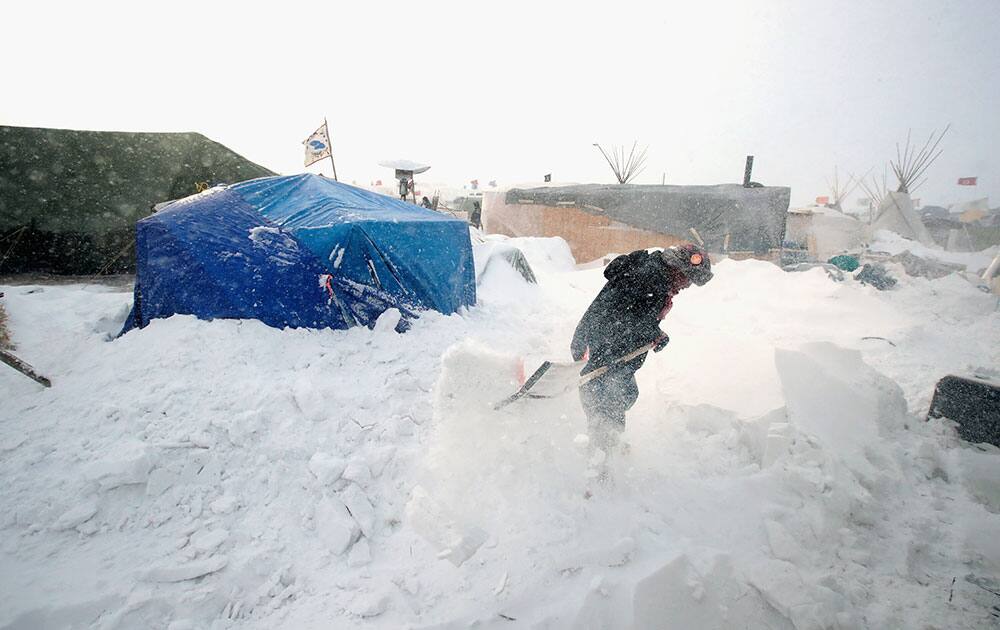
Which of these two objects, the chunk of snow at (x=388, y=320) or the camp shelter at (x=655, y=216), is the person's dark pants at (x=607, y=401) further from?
the camp shelter at (x=655, y=216)

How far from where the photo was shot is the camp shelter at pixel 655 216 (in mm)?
11500

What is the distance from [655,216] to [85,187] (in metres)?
14.0

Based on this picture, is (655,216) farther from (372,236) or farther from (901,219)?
(901,219)

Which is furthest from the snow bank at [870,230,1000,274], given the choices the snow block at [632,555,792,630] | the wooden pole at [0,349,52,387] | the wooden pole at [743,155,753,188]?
the wooden pole at [0,349,52,387]

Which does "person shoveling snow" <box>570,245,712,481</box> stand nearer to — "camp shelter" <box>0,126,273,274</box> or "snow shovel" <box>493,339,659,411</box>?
"snow shovel" <box>493,339,659,411</box>

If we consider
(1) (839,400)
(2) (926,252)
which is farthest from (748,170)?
(1) (839,400)

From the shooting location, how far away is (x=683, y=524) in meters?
2.31

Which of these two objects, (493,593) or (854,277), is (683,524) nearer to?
(493,593)

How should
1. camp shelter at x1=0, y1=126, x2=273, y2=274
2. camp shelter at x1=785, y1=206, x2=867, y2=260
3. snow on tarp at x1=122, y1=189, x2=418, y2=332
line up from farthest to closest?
camp shelter at x1=785, y1=206, x2=867, y2=260 → camp shelter at x1=0, y1=126, x2=273, y2=274 → snow on tarp at x1=122, y1=189, x2=418, y2=332

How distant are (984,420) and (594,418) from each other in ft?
9.49

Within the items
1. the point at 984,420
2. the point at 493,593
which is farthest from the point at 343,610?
the point at 984,420

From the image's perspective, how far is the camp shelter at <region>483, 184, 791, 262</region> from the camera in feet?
37.7

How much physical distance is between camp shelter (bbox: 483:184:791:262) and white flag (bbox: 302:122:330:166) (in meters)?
7.33

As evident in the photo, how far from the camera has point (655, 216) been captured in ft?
40.8
